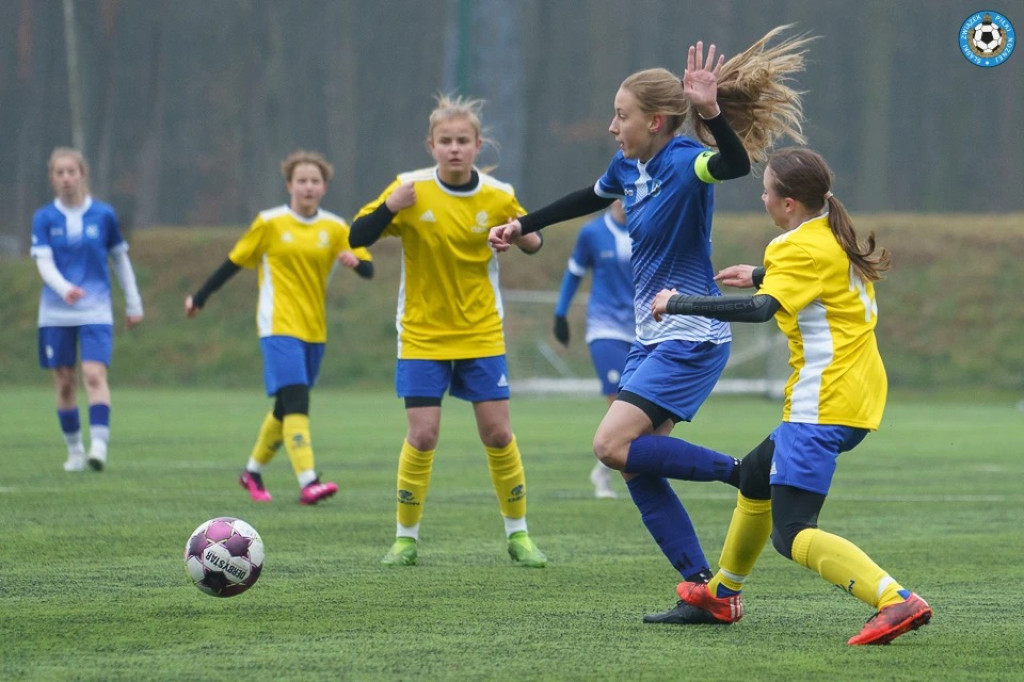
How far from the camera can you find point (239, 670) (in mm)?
4402

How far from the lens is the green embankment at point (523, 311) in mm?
26172

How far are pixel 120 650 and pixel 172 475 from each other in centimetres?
627

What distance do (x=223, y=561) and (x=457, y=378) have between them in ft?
5.88

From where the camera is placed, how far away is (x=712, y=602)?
17.3 ft

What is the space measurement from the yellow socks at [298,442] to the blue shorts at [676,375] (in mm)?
3736

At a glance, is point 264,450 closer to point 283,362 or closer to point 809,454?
point 283,362

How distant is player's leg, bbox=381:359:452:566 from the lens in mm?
6887

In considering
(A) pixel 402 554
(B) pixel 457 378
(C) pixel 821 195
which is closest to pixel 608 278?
(B) pixel 457 378

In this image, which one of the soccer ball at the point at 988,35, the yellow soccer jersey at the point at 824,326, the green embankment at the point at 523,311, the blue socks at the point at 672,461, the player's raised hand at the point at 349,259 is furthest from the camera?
the green embankment at the point at 523,311

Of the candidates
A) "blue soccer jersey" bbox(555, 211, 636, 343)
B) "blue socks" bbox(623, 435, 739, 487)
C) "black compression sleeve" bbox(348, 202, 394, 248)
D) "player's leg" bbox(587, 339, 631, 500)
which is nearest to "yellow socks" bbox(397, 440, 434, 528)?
"black compression sleeve" bbox(348, 202, 394, 248)

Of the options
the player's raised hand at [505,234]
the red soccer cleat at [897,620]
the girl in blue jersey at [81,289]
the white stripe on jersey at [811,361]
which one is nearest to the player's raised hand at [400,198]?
the player's raised hand at [505,234]

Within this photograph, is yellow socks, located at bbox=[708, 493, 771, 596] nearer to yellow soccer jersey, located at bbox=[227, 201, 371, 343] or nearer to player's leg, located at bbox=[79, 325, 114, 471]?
yellow soccer jersey, located at bbox=[227, 201, 371, 343]

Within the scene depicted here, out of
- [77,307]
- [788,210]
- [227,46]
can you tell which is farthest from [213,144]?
[788,210]

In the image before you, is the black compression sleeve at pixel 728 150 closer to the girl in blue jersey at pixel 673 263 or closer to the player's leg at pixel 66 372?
the girl in blue jersey at pixel 673 263
